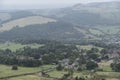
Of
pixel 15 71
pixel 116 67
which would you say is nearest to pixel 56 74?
pixel 15 71

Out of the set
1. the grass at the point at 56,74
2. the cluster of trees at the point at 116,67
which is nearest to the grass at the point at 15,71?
the grass at the point at 56,74

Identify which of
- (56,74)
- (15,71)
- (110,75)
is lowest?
(110,75)

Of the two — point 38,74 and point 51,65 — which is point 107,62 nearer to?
point 51,65

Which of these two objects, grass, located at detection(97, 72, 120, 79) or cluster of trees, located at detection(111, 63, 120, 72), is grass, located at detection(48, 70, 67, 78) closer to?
grass, located at detection(97, 72, 120, 79)

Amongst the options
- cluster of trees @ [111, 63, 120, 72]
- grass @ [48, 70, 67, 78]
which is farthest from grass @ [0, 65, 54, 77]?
cluster of trees @ [111, 63, 120, 72]

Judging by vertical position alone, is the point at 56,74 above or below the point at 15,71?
below

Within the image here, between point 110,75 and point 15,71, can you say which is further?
point 15,71

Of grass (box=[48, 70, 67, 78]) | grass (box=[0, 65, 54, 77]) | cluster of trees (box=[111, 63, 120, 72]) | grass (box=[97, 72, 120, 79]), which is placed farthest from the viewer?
cluster of trees (box=[111, 63, 120, 72])

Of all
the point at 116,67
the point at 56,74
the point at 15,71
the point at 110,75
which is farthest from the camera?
the point at 116,67

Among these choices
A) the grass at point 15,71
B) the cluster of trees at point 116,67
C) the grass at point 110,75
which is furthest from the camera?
the cluster of trees at point 116,67

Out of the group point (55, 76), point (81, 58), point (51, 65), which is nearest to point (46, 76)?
point (55, 76)

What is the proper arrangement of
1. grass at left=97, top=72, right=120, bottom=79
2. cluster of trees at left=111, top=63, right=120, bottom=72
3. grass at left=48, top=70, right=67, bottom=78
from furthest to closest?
cluster of trees at left=111, top=63, right=120, bottom=72 → grass at left=48, top=70, right=67, bottom=78 → grass at left=97, top=72, right=120, bottom=79

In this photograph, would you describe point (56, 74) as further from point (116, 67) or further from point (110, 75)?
point (116, 67)

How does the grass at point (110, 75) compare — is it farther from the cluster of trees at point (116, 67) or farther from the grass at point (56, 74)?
the grass at point (56, 74)
